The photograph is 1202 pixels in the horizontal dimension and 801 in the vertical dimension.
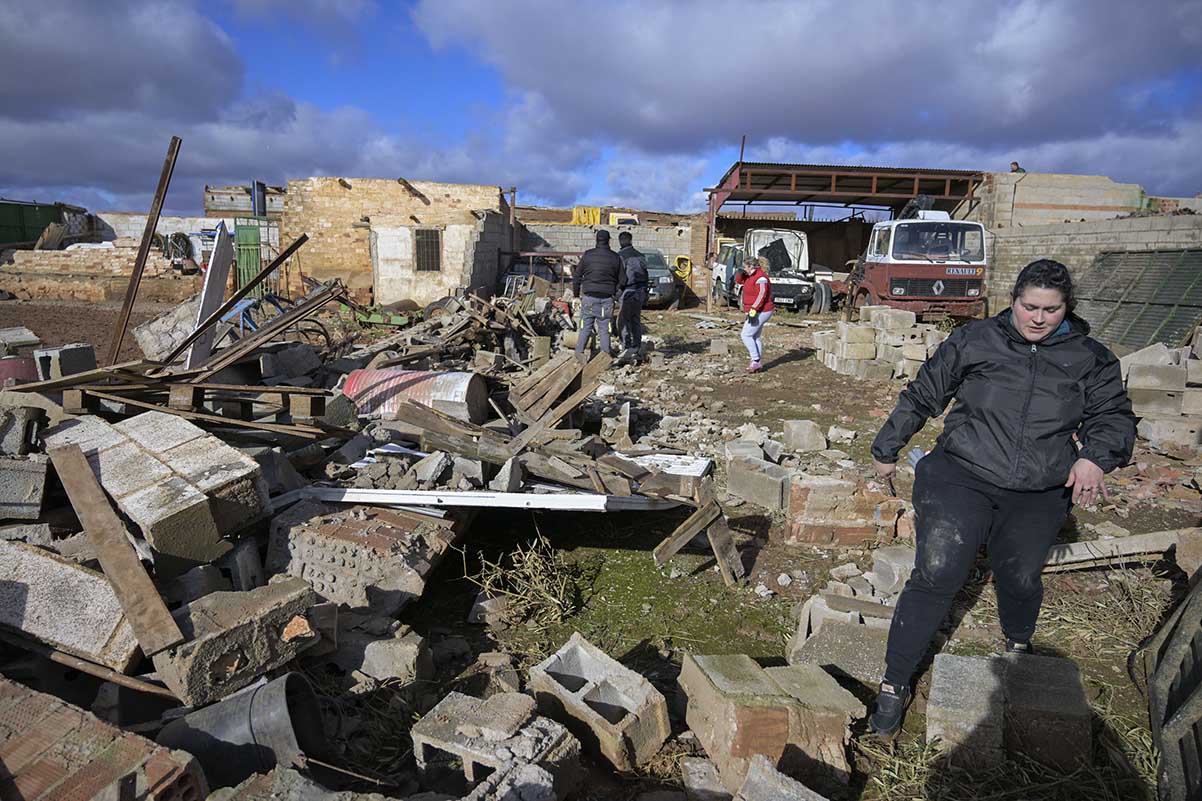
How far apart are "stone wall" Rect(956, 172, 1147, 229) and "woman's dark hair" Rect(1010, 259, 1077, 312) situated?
18715 mm

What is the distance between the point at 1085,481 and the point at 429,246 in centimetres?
1648

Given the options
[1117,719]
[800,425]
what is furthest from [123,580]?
[800,425]

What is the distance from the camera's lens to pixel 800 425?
650 cm

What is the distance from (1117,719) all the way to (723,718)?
5.73 feet

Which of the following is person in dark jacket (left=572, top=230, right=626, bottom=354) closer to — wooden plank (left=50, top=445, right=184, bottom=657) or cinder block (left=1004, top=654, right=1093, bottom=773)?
wooden plank (left=50, top=445, right=184, bottom=657)

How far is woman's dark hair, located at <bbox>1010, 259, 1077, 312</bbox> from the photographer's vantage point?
2.47 meters

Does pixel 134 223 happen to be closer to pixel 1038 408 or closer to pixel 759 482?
pixel 759 482

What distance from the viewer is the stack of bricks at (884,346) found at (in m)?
9.52

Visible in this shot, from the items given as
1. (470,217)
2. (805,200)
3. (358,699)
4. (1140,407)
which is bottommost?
(358,699)

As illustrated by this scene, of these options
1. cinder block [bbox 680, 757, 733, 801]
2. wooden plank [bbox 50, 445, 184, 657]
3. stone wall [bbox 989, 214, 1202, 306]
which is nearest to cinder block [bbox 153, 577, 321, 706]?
wooden plank [bbox 50, 445, 184, 657]

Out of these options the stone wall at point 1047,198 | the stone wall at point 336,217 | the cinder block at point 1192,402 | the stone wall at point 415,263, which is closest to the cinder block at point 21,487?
the cinder block at point 1192,402

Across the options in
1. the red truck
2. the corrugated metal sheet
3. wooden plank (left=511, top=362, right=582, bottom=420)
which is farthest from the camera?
the red truck

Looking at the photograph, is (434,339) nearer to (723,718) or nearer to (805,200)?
(723,718)

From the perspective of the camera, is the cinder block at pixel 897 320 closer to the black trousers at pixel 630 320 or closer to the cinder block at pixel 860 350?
the cinder block at pixel 860 350
